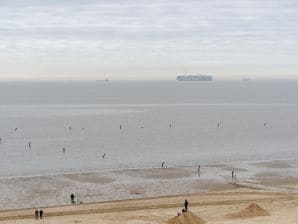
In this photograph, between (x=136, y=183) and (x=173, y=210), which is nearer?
(x=173, y=210)

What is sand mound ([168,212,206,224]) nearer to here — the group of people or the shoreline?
the group of people

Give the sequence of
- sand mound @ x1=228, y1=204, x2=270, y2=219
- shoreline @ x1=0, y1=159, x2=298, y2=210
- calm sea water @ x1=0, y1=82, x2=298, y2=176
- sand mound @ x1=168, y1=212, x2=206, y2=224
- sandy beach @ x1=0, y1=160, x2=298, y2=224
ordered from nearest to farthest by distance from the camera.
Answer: sand mound @ x1=168, y1=212, x2=206, y2=224
sand mound @ x1=228, y1=204, x2=270, y2=219
sandy beach @ x1=0, y1=160, x2=298, y2=224
shoreline @ x1=0, y1=159, x2=298, y2=210
calm sea water @ x1=0, y1=82, x2=298, y2=176

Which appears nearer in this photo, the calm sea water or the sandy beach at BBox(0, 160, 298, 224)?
the sandy beach at BBox(0, 160, 298, 224)

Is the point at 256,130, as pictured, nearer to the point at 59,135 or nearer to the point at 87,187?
the point at 59,135

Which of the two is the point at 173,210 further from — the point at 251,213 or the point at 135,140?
the point at 135,140

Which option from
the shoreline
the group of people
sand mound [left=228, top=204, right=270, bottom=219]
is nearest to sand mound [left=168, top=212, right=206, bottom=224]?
sand mound [left=228, top=204, right=270, bottom=219]

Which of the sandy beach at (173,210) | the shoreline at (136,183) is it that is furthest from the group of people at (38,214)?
the shoreline at (136,183)

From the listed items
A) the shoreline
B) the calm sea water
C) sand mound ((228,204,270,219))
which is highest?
the calm sea water

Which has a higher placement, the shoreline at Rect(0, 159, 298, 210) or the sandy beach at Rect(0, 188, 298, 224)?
the shoreline at Rect(0, 159, 298, 210)

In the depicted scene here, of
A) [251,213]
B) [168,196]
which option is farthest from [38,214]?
[251,213]
